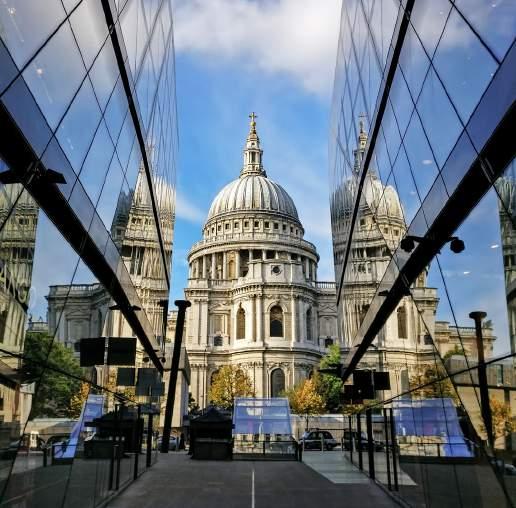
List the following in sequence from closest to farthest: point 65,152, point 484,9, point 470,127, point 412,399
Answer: point 484,9
point 470,127
point 65,152
point 412,399

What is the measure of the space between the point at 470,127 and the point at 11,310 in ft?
18.3

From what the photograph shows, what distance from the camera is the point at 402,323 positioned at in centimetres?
1447

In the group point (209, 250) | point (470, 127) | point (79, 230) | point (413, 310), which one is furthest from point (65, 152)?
point (209, 250)

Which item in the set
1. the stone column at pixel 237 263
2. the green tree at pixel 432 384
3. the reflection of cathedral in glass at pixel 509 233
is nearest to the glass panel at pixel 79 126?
the reflection of cathedral in glass at pixel 509 233

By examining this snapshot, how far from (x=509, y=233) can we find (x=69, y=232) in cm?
669

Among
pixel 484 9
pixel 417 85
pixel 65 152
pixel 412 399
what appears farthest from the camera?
pixel 412 399

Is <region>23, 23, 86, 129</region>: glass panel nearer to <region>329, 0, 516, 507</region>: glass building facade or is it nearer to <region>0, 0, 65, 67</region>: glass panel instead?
<region>0, 0, 65, 67</region>: glass panel

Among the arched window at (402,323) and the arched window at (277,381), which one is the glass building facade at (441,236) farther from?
the arched window at (277,381)

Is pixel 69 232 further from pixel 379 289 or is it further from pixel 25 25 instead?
pixel 379 289

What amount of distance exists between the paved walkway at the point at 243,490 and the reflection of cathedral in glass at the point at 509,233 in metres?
8.11

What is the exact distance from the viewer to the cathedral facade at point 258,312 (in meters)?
88.6

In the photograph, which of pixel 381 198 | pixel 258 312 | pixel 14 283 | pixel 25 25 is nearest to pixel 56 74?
pixel 25 25

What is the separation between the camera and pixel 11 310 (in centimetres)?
641

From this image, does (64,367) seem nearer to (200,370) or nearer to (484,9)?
(484,9)
